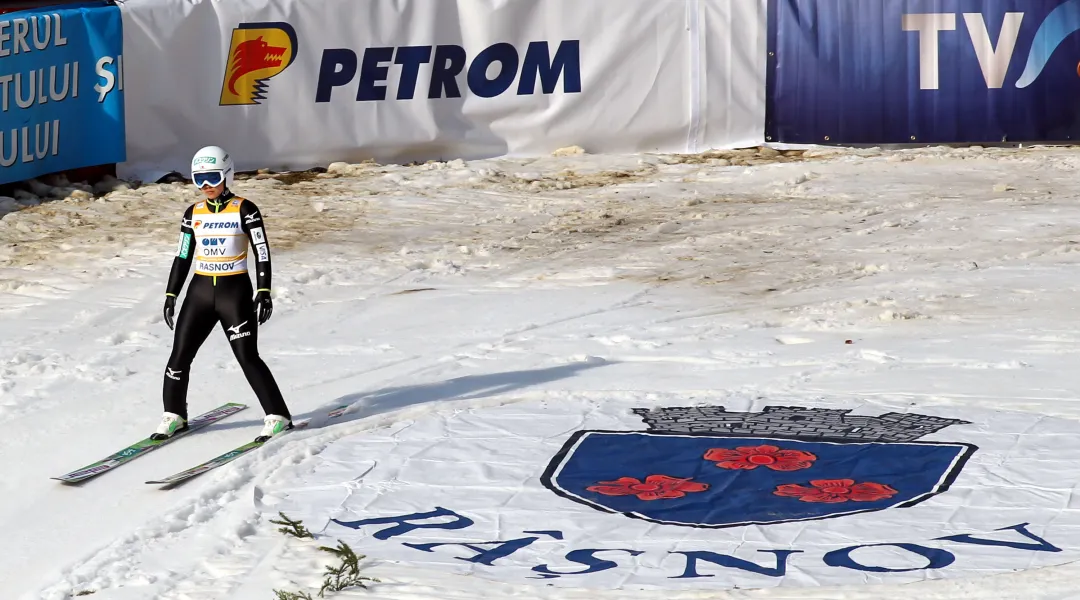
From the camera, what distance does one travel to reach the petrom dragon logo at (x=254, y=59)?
54.3ft

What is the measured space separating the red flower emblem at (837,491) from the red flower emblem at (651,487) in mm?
452

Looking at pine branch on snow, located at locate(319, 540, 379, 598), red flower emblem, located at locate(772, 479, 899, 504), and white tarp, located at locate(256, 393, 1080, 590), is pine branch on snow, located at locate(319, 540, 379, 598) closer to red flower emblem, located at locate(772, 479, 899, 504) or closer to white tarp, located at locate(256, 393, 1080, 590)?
white tarp, located at locate(256, 393, 1080, 590)

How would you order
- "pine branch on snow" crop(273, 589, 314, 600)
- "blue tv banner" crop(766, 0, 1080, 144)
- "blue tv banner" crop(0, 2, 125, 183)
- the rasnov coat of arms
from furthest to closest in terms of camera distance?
"blue tv banner" crop(766, 0, 1080, 144) → "blue tv banner" crop(0, 2, 125, 183) → the rasnov coat of arms → "pine branch on snow" crop(273, 589, 314, 600)

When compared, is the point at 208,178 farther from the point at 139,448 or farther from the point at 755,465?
the point at 755,465

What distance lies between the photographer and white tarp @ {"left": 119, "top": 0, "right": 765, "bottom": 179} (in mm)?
16609

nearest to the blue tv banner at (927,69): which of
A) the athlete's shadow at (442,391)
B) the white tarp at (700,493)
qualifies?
the athlete's shadow at (442,391)

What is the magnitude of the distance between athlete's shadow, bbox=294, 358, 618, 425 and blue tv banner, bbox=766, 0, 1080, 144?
856 centimetres

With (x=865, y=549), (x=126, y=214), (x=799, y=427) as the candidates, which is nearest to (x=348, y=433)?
(x=799, y=427)

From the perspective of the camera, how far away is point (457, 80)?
17.2m

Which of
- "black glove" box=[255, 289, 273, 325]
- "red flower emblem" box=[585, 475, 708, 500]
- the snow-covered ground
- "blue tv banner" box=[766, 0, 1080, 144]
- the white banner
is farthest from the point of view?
the white banner

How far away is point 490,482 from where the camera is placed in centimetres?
736

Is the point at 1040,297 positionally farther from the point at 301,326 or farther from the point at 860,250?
the point at 301,326

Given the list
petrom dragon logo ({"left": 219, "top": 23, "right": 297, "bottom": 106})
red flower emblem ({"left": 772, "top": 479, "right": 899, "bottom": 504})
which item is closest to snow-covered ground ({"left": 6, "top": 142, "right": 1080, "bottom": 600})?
red flower emblem ({"left": 772, "top": 479, "right": 899, "bottom": 504})

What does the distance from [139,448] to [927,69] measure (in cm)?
1200
